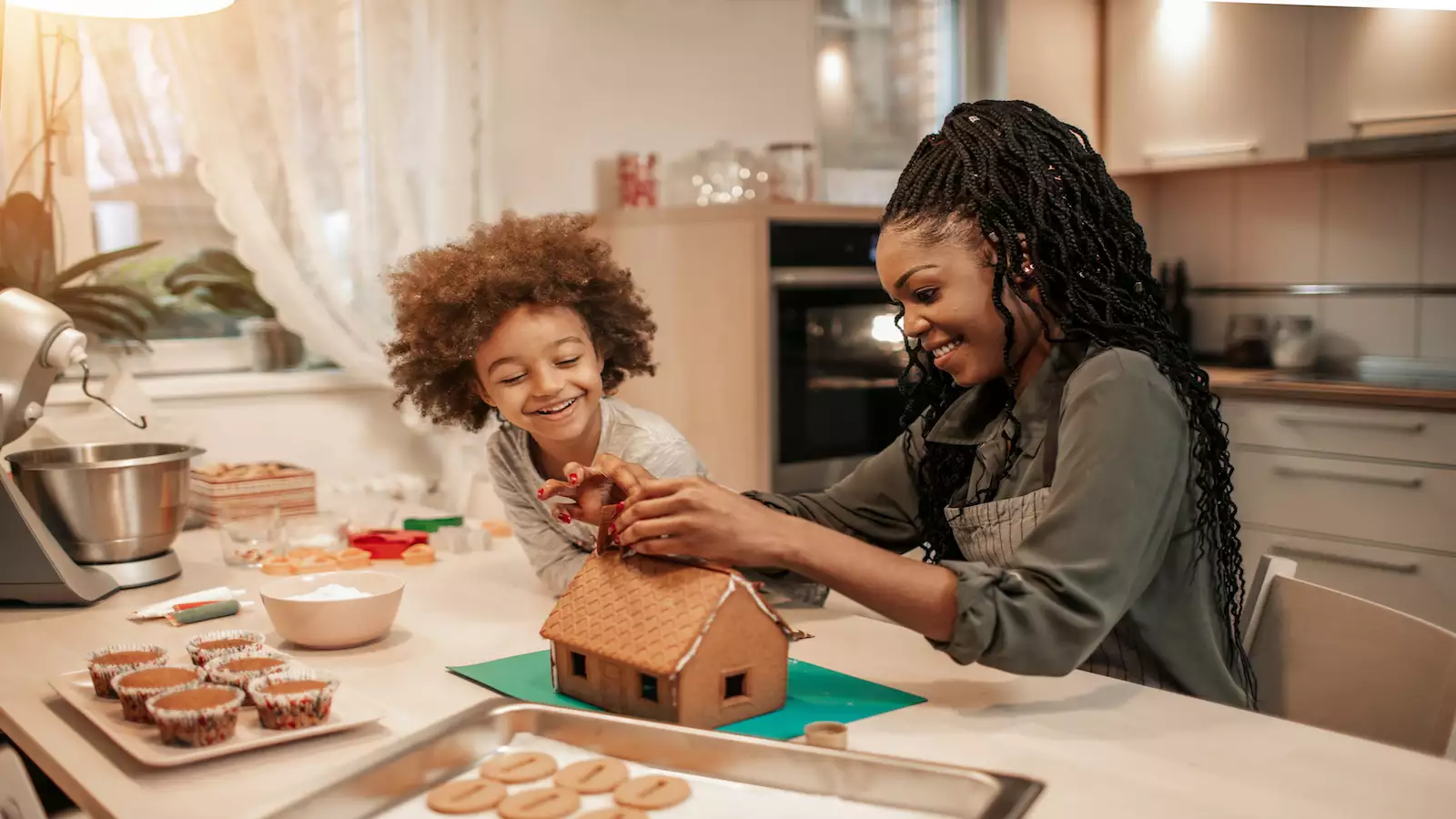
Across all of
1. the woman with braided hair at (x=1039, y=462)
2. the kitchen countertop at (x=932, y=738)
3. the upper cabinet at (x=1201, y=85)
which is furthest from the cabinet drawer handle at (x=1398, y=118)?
the kitchen countertop at (x=932, y=738)

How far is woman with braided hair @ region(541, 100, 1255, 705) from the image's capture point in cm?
118

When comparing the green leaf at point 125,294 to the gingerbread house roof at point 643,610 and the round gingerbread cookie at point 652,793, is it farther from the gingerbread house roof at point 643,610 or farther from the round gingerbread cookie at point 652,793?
the round gingerbread cookie at point 652,793

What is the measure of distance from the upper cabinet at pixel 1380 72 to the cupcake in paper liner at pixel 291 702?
305 centimetres

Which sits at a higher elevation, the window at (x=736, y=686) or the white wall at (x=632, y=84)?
the white wall at (x=632, y=84)

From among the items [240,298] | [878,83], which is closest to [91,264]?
[240,298]

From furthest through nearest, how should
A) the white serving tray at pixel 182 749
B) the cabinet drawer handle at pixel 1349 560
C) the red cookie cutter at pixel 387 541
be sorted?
the cabinet drawer handle at pixel 1349 560 < the red cookie cutter at pixel 387 541 < the white serving tray at pixel 182 749

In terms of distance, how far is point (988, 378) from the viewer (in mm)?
1383

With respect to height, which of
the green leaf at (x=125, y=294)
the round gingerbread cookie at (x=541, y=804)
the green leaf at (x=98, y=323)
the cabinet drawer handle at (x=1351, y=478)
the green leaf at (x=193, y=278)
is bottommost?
the cabinet drawer handle at (x=1351, y=478)

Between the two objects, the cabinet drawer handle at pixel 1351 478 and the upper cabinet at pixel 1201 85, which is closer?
the cabinet drawer handle at pixel 1351 478

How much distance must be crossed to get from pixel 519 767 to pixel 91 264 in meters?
2.24

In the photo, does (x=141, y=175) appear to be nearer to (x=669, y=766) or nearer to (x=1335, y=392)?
(x=669, y=766)

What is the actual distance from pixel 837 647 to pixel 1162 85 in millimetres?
2909

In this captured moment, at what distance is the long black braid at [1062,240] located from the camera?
4.27 ft

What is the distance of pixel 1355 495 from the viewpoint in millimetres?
3064
